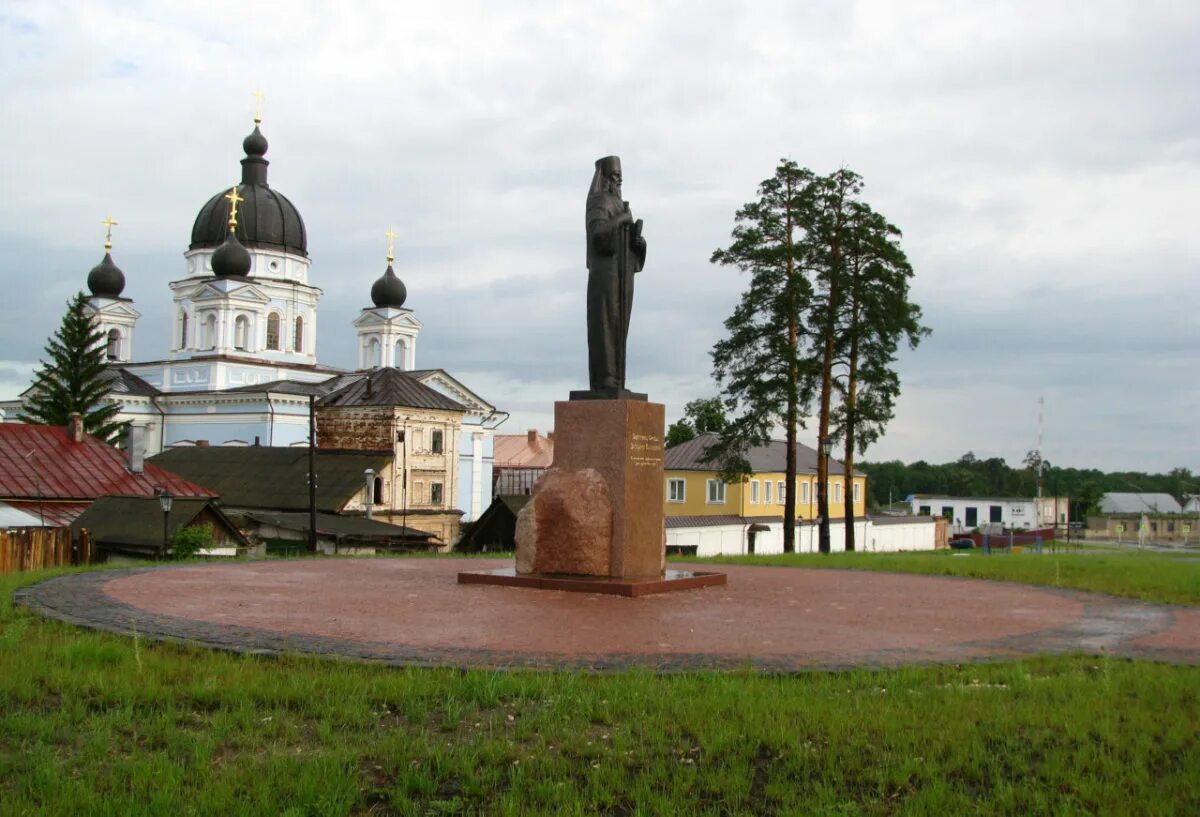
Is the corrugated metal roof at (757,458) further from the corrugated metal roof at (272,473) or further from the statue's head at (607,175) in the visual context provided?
the statue's head at (607,175)

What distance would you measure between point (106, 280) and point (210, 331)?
11182mm

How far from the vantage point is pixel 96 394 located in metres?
57.4

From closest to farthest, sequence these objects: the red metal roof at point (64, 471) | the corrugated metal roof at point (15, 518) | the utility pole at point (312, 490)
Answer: the corrugated metal roof at point (15, 518)
the red metal roof at point (64, 471)
the utility pole at point (312, 490)

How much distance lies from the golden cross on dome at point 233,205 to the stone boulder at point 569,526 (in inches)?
2287

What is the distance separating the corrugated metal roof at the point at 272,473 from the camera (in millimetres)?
43250

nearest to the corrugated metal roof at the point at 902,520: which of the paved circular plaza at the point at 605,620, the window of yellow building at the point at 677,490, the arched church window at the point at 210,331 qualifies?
the window of yellow building at the point at 677,490

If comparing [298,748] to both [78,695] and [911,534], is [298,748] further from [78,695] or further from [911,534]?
[911,534]

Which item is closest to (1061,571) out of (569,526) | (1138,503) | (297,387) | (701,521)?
(569,526)

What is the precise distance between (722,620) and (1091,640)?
293cm

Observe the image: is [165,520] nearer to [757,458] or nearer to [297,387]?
[757,458]

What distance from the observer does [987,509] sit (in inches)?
3044

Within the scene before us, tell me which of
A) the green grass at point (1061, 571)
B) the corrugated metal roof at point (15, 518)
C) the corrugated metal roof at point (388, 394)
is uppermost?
the corrugated metal roof at point (388, 394)

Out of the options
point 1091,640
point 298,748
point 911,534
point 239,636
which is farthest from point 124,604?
point 911,534

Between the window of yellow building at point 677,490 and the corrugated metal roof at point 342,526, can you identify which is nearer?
the corrugated metal roof at point 342,526
